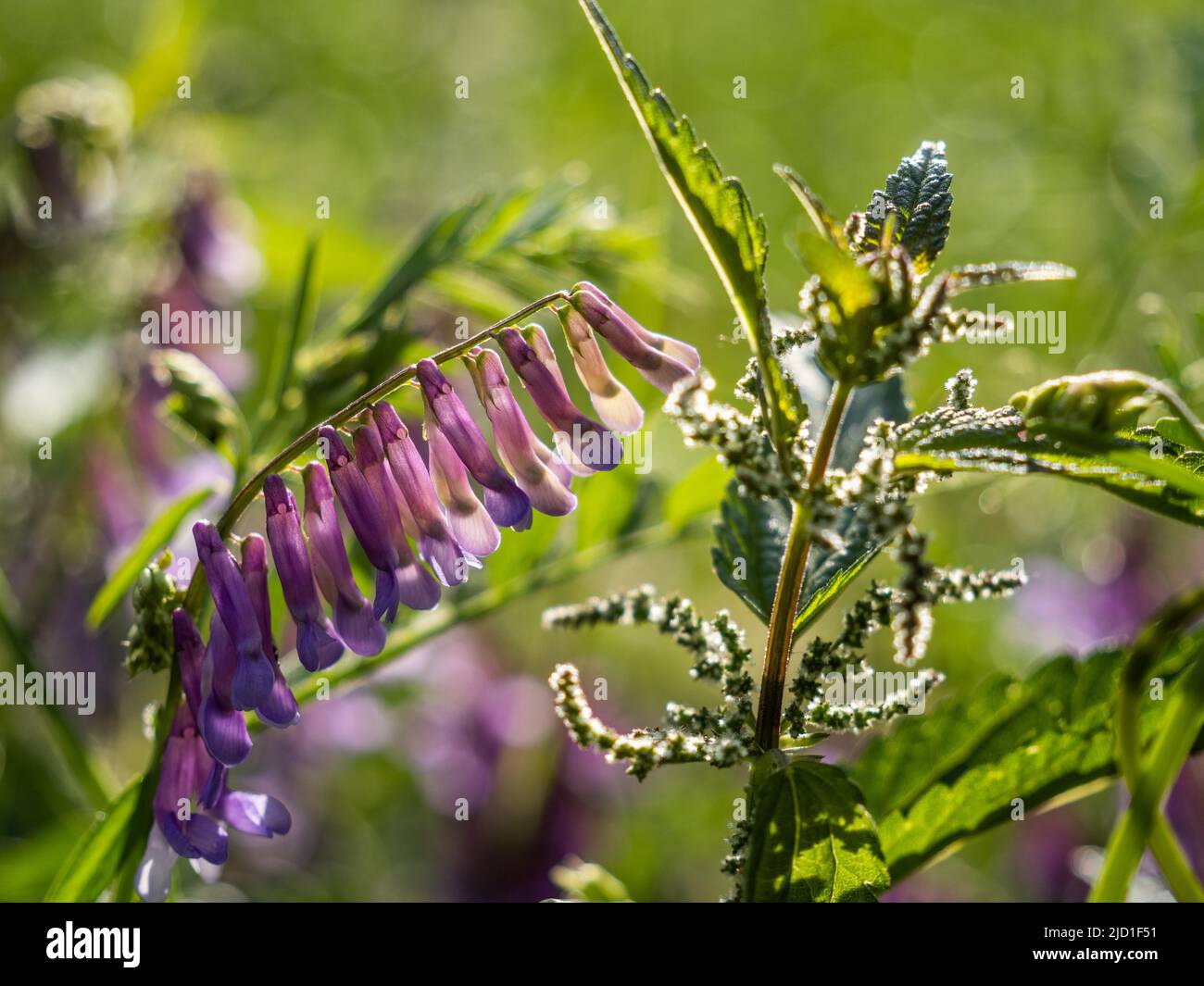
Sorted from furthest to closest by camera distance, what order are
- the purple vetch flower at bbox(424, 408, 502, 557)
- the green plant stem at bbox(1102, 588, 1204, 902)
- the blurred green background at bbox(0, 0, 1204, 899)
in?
the blurred green background at bbox(0, 0, 1204, 899) < the purple vetch flower at bbox(424, 408, 502, 557) < the green plant stem at bbox(1102, 588, 1204, 902)

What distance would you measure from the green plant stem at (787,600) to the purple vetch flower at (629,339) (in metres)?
0.21

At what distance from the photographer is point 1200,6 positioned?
4168 millimetres

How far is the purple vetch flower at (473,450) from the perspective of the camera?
3.92ft

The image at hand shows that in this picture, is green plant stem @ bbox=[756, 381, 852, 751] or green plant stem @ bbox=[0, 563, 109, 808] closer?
green plant stem @ bbox=[756, 381, 852, 751]

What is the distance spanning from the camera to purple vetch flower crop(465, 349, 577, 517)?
1.23 m

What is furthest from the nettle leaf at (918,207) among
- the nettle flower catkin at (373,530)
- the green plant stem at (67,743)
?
the green plant stem at (67,743)

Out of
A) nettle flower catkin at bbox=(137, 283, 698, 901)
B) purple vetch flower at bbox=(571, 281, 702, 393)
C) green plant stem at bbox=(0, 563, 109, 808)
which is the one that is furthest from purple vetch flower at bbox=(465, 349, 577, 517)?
green plant stem at bbox=(0, 563, 109, 808)

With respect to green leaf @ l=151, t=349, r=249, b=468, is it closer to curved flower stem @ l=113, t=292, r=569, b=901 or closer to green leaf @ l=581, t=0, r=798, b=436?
curved flower stem @ l=113, t=292, r=569, b=901

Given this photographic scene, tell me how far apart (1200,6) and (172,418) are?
12.7 feet

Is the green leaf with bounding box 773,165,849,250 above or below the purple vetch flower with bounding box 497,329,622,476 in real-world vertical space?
above

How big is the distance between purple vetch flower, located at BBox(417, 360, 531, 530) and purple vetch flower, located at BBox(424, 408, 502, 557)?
2 cm

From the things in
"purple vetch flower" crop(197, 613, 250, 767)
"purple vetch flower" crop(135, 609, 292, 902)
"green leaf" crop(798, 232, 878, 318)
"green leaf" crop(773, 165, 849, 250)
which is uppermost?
"green leaf" crop(773, 165, 849, 250)

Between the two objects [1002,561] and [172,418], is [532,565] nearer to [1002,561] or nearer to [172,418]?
[172,418]

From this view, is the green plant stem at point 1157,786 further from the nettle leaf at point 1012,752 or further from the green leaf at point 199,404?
the green leaf at point 199,404
